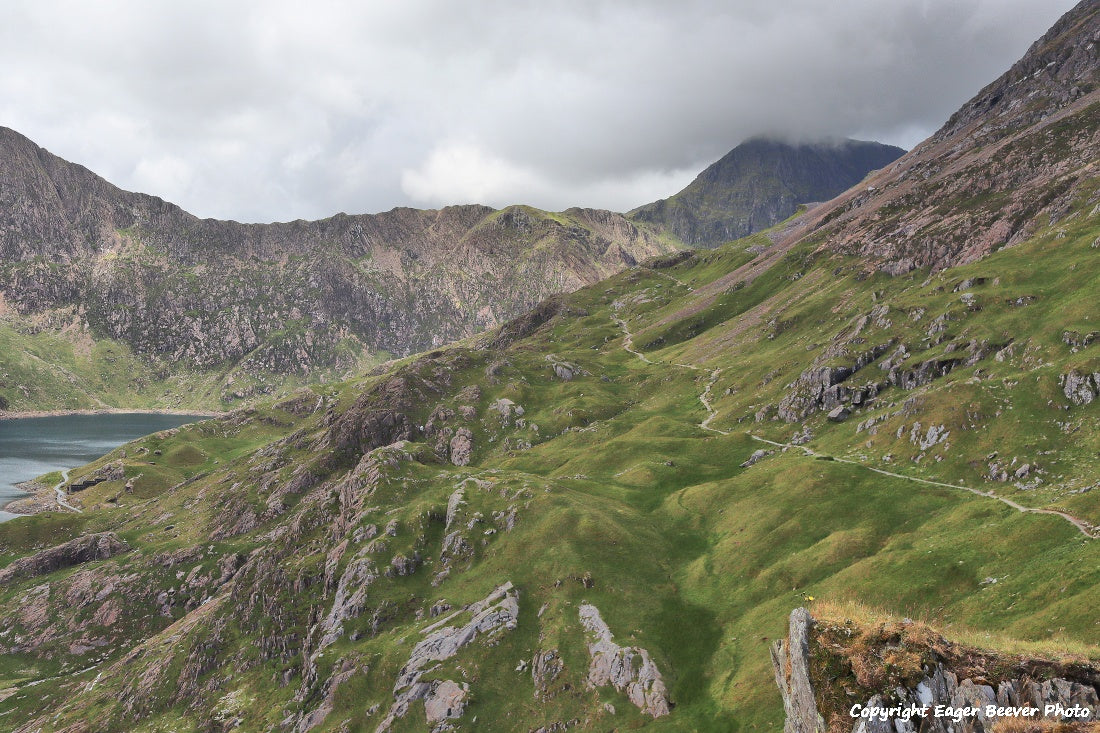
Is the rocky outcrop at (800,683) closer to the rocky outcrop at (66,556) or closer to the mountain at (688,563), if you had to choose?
the mountain at (688,563)

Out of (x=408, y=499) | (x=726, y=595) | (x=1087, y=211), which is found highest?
(x=1087, y=211)

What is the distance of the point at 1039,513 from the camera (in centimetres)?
5459

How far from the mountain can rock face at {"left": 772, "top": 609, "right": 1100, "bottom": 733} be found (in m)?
0.09

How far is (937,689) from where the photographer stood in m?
19.2

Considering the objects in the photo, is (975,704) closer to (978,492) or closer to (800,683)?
(800,683)

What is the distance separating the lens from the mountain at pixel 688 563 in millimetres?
46031

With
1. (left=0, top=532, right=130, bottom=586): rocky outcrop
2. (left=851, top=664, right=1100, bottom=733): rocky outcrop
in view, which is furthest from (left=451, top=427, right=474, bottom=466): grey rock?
(left=851, top=664, right=1100, bottom=733): rocky outcrop

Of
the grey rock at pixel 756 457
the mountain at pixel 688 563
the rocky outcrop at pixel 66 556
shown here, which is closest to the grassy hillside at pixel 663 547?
the mountain at pixel 688 563

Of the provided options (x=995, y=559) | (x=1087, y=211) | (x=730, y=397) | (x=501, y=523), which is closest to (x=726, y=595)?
(x=995, y=559)

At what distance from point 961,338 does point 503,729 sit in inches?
3982

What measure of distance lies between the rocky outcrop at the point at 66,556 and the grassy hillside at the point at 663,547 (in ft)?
16.8

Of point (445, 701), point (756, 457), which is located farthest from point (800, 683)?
point (756, 457)

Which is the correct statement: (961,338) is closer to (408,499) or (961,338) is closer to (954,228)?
(954,228)

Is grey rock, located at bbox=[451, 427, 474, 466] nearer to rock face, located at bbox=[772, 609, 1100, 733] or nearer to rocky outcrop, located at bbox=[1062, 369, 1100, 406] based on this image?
rocky outcrop, located at bbox=[1062, 369, 1100, 406]
